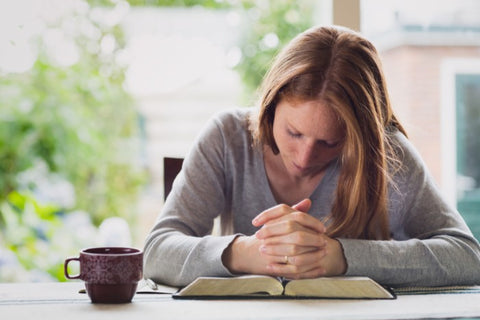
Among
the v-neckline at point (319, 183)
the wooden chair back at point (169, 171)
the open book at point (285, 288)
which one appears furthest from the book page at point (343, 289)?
the wooden chair back at point (169, 171)

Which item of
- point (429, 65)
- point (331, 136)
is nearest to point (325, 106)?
point (331, 136)

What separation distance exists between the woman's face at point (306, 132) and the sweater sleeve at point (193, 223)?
195 millimetres

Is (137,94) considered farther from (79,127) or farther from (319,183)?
(319,183)

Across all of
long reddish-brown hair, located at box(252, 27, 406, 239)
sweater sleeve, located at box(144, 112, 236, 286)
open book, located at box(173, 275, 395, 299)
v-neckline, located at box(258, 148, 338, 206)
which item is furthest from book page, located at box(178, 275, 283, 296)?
v-neckline, located at box(258, 148, 338, 206)

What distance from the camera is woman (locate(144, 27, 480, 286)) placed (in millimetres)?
1307

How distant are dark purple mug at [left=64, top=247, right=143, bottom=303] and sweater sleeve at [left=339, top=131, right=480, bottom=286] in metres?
0.44

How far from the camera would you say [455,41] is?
3.02m

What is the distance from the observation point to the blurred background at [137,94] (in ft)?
9.85

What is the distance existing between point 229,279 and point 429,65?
7.14 feet

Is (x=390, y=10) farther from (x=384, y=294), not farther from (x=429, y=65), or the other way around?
(x=384, y=294)

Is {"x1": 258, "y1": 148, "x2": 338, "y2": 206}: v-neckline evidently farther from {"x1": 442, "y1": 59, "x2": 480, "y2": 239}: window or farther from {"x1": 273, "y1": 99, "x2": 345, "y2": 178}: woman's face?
{"x1": 442, "y1": 59, "x2": 480, "y2": 239}: window

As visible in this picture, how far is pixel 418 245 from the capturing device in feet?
4.53

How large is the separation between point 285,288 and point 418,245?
0.35 metres

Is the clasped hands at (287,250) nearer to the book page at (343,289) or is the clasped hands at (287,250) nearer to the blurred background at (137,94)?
the book page at (343,289)
